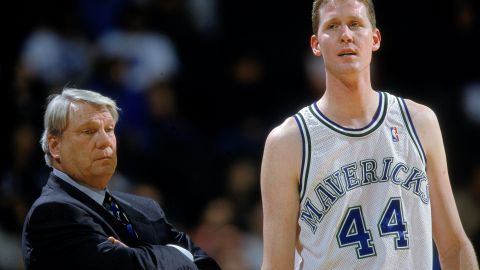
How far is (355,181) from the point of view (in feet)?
13.0

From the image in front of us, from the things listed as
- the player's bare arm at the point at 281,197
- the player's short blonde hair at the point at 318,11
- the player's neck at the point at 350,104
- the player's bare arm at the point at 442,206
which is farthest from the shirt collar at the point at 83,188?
the player's bare arm at the point at 442,206

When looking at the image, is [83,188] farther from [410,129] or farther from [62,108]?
[410,129]

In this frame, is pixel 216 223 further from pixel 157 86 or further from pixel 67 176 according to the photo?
pixel 67 176

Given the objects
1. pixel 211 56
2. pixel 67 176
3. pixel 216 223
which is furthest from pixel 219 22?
pixel 67 176

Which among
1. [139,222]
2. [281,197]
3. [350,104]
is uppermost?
[350,104]

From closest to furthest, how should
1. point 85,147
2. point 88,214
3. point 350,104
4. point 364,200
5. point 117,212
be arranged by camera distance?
1. point 364,200
2. point 350,104
3. point 88,214
4. point 85,147
5. point 117,212

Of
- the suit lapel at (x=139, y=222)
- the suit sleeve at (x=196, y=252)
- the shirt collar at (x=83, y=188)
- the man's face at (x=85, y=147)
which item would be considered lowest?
the suit sleeve at (x=196, y=252)

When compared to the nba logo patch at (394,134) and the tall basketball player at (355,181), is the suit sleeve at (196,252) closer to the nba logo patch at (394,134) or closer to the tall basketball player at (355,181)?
the tall basketball player at (355,181)

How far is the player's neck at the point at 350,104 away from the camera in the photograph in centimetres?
408

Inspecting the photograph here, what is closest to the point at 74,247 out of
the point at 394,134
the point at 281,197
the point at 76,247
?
the point at 76,247

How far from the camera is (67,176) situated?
4434 millimetres

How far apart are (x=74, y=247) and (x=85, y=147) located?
490mm

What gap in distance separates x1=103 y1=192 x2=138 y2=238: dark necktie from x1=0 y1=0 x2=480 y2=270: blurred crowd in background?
8.06 feet

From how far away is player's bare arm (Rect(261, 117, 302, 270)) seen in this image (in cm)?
399
